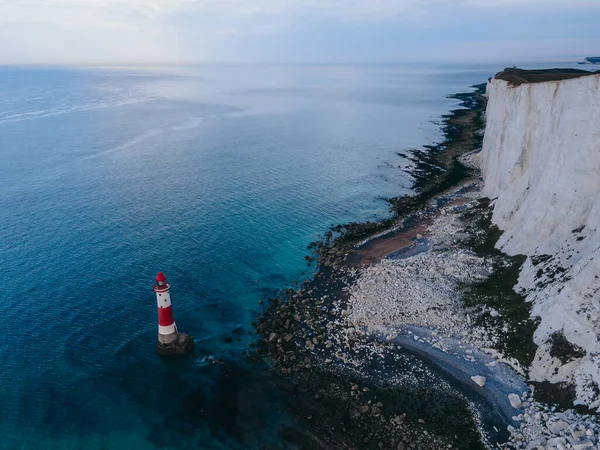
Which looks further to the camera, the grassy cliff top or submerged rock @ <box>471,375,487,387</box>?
the grassy cliff top

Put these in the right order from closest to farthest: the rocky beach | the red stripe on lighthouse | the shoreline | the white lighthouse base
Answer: the rocky beach < the shoreline < the red stripe on lighthouse < the white lighthouse base

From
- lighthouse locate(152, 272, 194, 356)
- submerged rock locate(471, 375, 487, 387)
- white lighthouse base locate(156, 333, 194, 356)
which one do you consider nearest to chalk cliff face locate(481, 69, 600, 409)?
submerged rock locate(471, 375, 487, 387)

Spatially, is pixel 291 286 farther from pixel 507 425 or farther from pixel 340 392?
pixel 507 425

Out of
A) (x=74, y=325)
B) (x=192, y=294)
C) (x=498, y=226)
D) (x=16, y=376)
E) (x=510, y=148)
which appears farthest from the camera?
(x=510, y=148)

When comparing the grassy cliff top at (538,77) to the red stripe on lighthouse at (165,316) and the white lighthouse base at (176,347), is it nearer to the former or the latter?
the red stripe on lighthouse at (165,316)

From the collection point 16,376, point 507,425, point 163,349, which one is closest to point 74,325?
point 16,376

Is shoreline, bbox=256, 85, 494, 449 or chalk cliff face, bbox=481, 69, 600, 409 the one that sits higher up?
chalk cliff face, bbox=481, 69, 600, 409

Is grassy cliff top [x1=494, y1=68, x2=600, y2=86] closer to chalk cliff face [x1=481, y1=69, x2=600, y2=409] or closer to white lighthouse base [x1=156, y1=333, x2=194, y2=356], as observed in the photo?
chalk cliff face [x1=481, y1=69, x2=600, y2=409]

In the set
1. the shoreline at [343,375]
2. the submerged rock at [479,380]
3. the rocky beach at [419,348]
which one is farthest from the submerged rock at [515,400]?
the submerged rock at [479,380]
